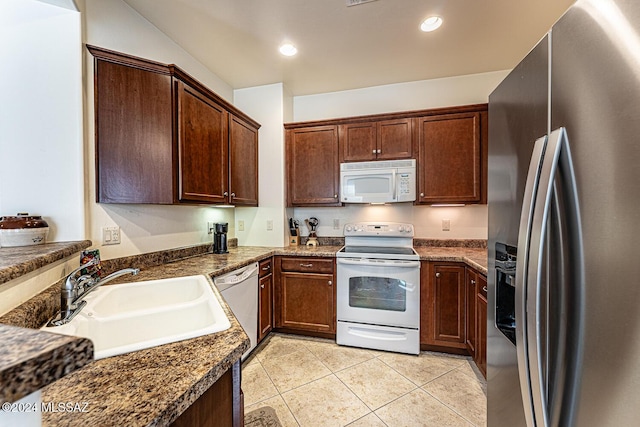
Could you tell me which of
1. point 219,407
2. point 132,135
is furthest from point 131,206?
point 219,407

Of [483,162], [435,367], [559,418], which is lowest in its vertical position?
[435,367]

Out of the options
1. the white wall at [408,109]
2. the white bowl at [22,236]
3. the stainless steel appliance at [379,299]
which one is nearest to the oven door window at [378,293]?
the stainless steel appliance at [379,299]

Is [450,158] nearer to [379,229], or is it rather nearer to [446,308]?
[379,229]

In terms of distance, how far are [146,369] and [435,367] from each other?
224 centimetres

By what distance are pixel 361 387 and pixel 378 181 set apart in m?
1.80

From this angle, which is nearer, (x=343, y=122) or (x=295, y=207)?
(x=343, y=122)

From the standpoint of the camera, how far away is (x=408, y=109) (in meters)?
2.97

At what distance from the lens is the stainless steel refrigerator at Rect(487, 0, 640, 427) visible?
496mm

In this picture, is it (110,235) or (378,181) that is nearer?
(110,235)

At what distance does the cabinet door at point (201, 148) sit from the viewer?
1853 mm

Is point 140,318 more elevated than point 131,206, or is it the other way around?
point 131,206

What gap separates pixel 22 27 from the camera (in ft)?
4.65

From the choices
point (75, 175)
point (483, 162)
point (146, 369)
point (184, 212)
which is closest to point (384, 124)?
point (483, 162)

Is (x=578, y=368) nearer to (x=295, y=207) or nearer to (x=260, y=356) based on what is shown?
(x=260, y=356)
